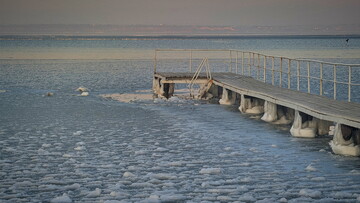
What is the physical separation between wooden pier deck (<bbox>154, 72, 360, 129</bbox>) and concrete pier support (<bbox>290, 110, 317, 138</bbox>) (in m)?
0.32

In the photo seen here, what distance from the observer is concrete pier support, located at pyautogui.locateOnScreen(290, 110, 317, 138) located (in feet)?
55.3

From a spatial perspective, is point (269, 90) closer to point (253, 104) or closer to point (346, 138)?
point (253, 104)

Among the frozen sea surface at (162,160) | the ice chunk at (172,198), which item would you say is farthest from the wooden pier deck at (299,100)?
the ice chunk at (172,198)

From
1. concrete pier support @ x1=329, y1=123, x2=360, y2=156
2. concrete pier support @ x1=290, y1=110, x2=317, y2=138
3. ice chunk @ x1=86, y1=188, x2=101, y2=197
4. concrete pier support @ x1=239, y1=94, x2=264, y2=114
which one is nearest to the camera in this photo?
ice chunk @ x1=86, y1=188, x2=101, y2=197

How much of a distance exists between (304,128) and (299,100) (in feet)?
4.29

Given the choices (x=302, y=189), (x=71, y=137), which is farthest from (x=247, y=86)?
(x=302, y=189)

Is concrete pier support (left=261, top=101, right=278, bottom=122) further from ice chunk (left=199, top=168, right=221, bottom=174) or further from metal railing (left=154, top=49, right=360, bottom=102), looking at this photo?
ice chunk (left=199, top=168, right=221, bottom=174)

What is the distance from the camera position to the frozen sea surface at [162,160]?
11.5 m

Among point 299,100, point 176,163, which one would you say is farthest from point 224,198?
point 299,100

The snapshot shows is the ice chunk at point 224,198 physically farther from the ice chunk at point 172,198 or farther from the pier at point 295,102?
the pier at point 295,102

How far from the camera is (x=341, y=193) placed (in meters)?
11.2

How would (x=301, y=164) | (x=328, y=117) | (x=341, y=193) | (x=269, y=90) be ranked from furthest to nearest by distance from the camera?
(x=269, y=90)
(x=328, y=117)
(x=301, y=164)
(x=341, y=193)

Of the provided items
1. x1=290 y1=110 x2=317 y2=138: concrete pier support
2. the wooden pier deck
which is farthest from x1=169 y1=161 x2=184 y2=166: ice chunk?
x1=290 y1=110 x2=317 y2=138: concrete pier support

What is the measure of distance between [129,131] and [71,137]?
72.6 inches
